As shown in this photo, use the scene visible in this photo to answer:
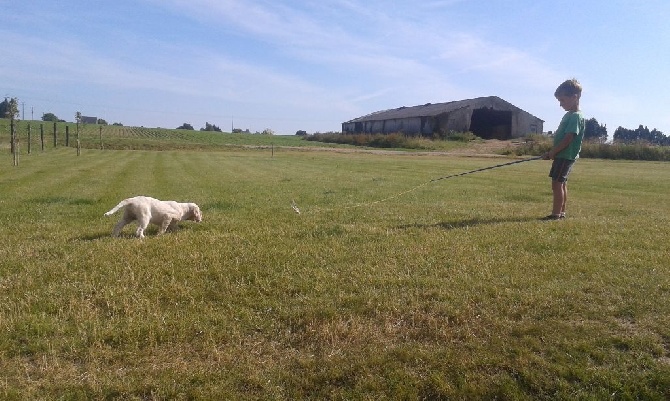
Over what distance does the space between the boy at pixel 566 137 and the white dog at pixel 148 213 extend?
6.46 meters

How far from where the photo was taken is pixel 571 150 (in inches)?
372

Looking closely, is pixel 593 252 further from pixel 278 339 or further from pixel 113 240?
pixel 113 240

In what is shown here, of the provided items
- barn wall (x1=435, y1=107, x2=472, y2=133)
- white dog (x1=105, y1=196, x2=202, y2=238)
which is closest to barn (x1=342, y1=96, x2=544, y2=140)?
barn wall (x1=435, y1=107, x2=472, y2=133)

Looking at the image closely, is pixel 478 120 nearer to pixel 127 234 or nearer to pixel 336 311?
pixel 127 234

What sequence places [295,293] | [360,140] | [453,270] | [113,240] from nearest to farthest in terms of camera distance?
[295,293]
[453,270]
[113,240]
[360,140]

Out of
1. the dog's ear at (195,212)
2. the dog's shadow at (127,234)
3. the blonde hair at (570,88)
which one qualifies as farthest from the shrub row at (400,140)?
the dog's shadow at (127,234)

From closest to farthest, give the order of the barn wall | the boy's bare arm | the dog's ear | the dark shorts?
the dog's ear, the boy's bare arm, the dark shorts, the barn wall

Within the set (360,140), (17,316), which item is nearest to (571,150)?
(17,316)

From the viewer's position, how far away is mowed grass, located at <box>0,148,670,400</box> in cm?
375

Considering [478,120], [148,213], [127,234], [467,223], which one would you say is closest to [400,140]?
[478,120]

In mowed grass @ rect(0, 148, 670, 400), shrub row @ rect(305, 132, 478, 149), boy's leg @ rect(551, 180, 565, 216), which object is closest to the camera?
mowed grass @ rect(0, 148, 670, 400)

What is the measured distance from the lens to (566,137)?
9.32m

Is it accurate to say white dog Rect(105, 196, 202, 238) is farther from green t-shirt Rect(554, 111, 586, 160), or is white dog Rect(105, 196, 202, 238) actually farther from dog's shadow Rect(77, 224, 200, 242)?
green t-shirt Rect(554, 111, 586, 160)

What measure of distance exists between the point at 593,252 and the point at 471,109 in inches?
2509
